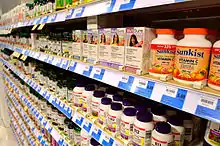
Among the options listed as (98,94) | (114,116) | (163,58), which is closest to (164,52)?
(163,58)

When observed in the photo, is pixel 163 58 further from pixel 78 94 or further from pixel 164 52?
pixel 78 94

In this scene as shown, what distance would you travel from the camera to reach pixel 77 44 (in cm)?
101

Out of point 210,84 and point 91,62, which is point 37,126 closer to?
point 91,62

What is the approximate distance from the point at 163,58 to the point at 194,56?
0.10 metres

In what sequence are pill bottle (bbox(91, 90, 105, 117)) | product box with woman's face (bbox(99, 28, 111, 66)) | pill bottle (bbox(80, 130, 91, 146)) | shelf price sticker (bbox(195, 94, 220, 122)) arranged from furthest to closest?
pill bottle (bbox(80, 130, 91, 146)), pill bottle (bbox(91, 90, 105, 117)), product box with woman's face (bbox(99, 28, 111, 66)), shelf price sticker (bbox(195, 94, 220, 122))

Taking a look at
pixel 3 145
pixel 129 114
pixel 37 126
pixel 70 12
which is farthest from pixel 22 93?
pixel 129 114

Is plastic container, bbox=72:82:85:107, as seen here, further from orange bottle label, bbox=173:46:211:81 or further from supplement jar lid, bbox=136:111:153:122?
orange bottle label, bbox=173:46:211:81

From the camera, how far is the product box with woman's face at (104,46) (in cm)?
78

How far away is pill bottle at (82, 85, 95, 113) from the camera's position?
1009 mm

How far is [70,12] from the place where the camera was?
95 cm

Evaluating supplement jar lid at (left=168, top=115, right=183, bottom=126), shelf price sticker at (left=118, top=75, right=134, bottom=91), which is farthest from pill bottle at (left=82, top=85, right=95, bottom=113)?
supplement jar lid at (left=168, top=115, right=183, bottom=126)

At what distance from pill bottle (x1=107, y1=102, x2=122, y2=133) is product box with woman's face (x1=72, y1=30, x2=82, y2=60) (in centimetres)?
35

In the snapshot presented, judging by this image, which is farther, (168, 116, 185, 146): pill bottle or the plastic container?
the plastic container

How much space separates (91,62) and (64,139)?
2.21 ft
